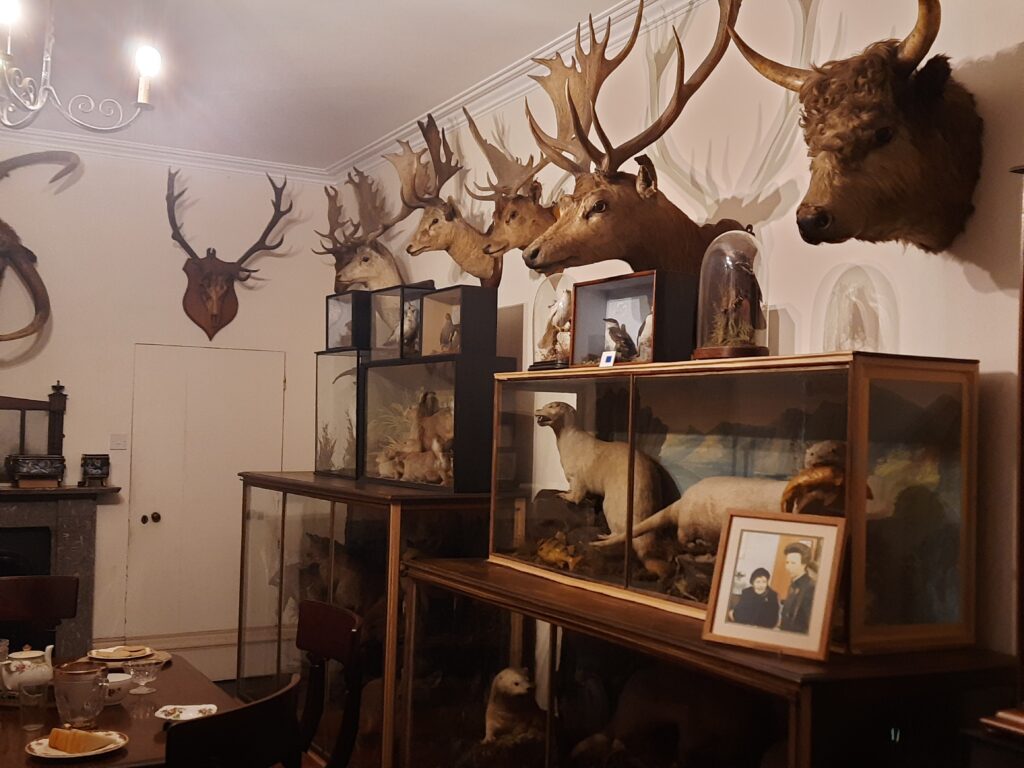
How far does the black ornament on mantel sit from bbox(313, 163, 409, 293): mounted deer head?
1.47 m

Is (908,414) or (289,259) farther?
(289,259)

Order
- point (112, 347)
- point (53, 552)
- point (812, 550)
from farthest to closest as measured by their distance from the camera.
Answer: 1. point (112, 347)
2. point (53, 552)
3. point (812, 550)

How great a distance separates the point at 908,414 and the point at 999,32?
0.87m

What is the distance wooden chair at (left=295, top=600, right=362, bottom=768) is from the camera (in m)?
2.67

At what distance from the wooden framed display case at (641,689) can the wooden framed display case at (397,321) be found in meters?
1.05

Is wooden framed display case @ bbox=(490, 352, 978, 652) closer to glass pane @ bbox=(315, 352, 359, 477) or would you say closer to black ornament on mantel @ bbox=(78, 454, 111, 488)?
glass pane @ bbox=(315, 352, 359, 477)

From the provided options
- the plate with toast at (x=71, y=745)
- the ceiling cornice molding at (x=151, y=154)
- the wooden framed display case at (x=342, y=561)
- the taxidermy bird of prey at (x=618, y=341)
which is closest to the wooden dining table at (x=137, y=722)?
the plate with toast at (x=71, y=745)

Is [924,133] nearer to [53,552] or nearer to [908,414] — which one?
[908,414]

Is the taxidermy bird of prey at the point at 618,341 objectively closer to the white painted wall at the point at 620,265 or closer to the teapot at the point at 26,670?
the white painted wall at the point at 620,265

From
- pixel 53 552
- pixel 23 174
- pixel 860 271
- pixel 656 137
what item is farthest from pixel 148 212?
pixel 860 271

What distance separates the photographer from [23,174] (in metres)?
5.18

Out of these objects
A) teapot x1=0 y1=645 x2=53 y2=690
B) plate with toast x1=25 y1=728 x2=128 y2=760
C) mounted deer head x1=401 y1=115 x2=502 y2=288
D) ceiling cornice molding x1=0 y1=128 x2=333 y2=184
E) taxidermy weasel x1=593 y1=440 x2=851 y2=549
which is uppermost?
ceiling cornice molding x1=0 y1=128 x2=333 y2=184

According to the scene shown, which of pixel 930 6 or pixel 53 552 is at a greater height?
pixel 930 6

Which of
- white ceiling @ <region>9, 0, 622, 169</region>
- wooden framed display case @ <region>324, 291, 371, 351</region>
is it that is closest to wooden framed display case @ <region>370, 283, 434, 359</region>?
wooden framed display case @ <region>324, 291, 371, 351</region>
